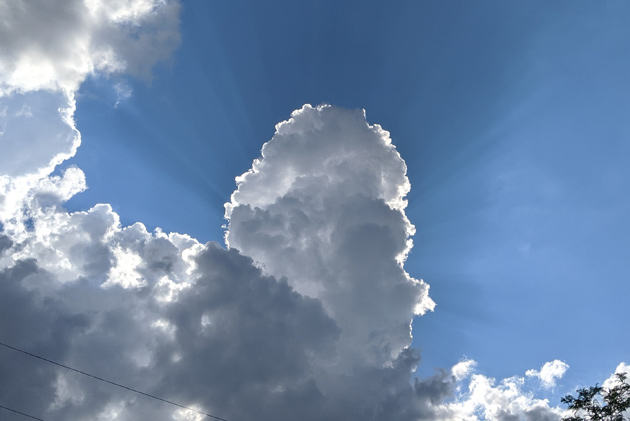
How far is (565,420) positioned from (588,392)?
4.46 meters

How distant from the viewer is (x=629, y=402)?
2311 inches

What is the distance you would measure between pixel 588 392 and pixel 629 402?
14.1 ft

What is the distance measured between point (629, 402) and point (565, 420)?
7.53 metres

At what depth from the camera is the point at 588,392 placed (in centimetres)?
6153

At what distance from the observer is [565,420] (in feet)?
204
